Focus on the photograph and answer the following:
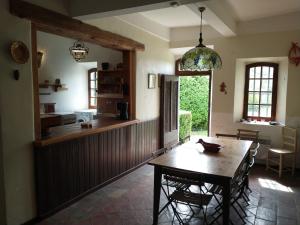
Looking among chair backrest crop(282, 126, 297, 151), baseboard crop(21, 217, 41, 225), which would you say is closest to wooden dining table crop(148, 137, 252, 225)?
baseboard crop(21, 217, 41, 225)

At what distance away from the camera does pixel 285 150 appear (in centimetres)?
481

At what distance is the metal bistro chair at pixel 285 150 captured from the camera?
4.70m

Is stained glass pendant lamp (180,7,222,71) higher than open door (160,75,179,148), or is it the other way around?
stained glass pendant lamp (180,7,222,71)

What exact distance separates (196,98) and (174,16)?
5.29 m

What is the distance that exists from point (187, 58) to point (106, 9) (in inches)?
46.3

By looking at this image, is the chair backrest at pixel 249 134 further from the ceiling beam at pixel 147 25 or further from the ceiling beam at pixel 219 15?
the ceiling beam at pixel 147 25

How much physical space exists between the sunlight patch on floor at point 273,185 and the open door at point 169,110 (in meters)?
2.36

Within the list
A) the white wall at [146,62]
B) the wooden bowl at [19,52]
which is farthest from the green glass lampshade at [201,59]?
the wooden bowl at [19,52]

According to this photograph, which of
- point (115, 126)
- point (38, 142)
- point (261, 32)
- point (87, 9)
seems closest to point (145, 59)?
point (115, 126)

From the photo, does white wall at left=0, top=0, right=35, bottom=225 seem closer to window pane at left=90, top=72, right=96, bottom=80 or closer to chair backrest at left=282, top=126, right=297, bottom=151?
chair backrest at left=282, top=126, right=297, bottom=151

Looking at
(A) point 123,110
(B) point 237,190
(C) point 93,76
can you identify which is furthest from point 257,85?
(C) point 93,76

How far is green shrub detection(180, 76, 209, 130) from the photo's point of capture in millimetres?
9688

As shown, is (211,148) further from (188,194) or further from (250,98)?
(250,98)

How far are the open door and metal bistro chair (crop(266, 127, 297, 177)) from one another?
2280mm
